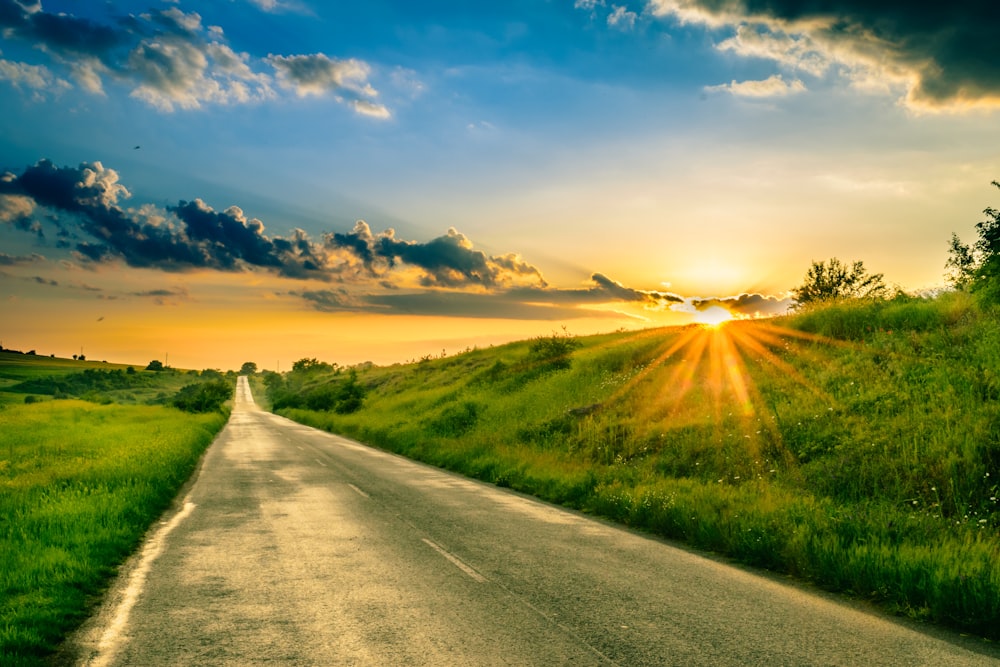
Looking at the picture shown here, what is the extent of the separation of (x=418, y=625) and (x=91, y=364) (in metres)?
221

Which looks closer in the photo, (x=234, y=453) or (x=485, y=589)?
(x=485, y=589)

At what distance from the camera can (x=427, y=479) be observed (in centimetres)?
1750

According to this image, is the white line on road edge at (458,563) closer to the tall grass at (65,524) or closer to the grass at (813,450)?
the grass at (813,450)

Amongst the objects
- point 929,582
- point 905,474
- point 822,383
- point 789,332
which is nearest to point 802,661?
point 929,582

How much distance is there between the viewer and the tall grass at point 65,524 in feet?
19.1

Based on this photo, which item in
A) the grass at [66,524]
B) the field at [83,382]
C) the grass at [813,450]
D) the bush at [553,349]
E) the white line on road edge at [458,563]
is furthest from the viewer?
the field at [83,382]

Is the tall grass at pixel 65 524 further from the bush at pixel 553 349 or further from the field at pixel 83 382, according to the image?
the field at pixel 83 382

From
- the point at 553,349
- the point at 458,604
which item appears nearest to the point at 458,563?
the point at 458,604

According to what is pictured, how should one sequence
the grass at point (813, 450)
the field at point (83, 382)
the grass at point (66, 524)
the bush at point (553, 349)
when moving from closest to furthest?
the grass at point (66, 524) < the grass at point (813, 450) < the bush at point (553, 349) < the field at point (83, 382)

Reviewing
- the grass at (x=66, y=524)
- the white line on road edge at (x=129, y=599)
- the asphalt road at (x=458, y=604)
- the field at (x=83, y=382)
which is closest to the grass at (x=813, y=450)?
the asphalt road at (x=458, y=604)

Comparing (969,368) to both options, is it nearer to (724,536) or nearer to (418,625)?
(724,536)

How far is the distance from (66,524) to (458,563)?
20.9 feet

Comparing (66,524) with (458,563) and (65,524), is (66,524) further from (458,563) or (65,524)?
(458,563)

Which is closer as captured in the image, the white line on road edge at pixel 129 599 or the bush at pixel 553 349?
the white line on road edge at pixel 129 599
